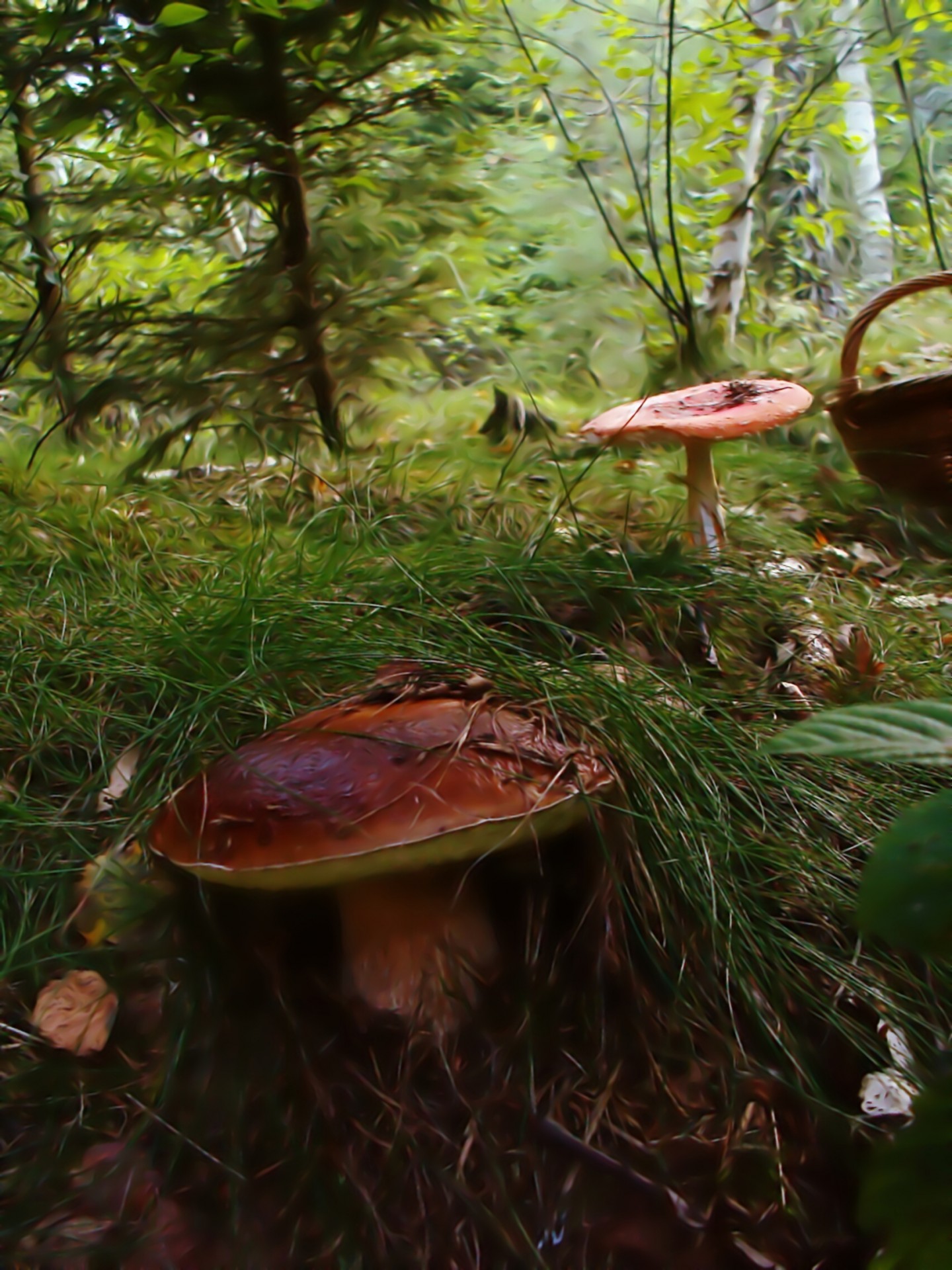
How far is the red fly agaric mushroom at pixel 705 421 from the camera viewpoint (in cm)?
162

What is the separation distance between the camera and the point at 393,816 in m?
0.79

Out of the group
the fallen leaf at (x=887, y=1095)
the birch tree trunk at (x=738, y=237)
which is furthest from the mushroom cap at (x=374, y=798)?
the birch tree trunk at (x=738, y=237)

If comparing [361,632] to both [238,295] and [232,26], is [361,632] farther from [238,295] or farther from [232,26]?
[232,26]

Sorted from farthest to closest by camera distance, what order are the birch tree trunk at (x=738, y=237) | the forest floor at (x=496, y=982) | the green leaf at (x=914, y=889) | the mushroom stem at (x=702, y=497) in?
the birch tree trunk at (x=738, y=237)
the mushroom stem at (x=702, y=497)
the forest floor at (x=496, y=982)
the green leaf at (x=914, y=889)

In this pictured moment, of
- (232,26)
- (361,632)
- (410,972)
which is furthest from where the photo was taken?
(232,26)

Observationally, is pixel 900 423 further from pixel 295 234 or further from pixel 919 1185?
pixel 919 1185

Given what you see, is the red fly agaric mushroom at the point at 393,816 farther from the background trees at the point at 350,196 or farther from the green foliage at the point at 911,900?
the background trees at the point at 350,196

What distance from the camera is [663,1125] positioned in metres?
0.83

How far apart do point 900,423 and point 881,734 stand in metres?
1.82

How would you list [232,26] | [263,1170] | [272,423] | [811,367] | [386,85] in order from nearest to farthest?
[263,1170], [232,26], [386,85], [272,423], [811,367]

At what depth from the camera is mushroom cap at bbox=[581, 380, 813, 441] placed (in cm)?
162

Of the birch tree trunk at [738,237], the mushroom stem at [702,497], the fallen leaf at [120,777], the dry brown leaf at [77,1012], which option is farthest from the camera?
the birch tree trunk at [738,237]

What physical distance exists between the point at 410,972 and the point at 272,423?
5.50 feet

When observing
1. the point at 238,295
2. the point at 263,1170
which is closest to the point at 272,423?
the point at 238,295
